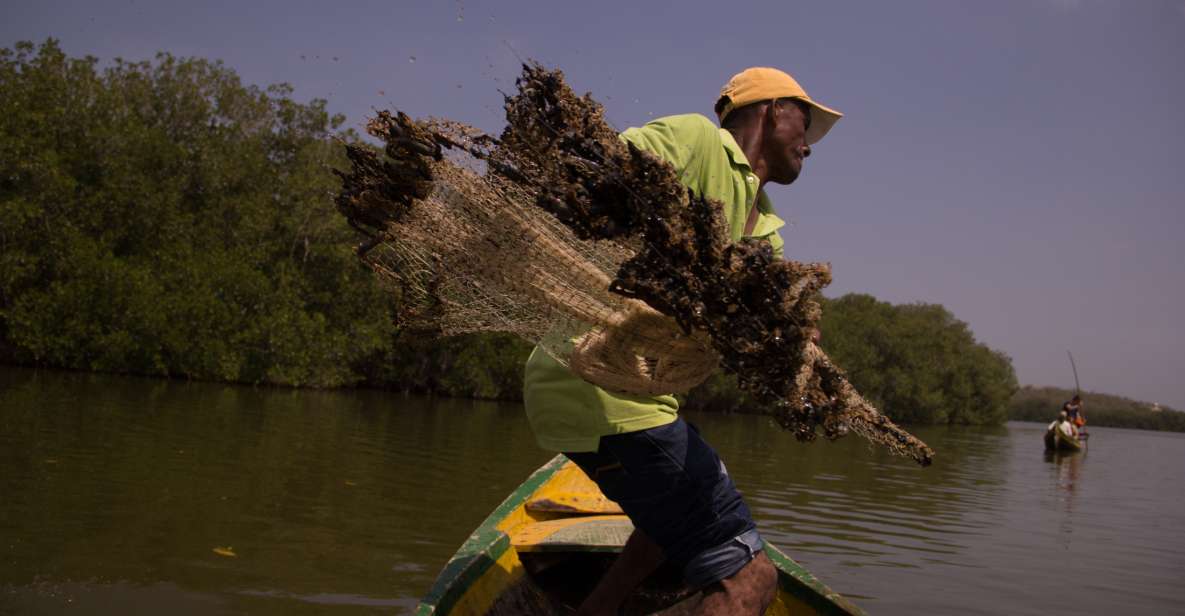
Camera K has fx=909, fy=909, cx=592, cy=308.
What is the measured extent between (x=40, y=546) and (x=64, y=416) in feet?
23.4

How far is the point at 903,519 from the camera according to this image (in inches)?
377

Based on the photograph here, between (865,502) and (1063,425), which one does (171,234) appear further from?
(1063,425)

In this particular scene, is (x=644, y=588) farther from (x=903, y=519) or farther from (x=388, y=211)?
(x=903, y=519)

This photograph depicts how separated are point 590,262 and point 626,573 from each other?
4.14 feet

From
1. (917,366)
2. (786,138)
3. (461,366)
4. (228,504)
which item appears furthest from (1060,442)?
(917,366)

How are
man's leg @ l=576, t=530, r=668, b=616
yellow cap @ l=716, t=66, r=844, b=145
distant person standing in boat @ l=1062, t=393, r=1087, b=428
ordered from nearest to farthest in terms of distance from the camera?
yellow cap @ l=716, t=66, r=844, b=145, man's leg @ l=576, t=530, r=668, b=616, distant person standing in boat @ l=1062, t=393, r=1087, b=428

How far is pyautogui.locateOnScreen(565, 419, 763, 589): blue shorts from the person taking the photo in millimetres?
2525

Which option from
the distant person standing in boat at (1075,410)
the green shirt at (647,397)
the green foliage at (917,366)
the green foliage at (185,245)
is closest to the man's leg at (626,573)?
the green shirt at (647,397)

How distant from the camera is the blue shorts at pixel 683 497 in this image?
2.53 m

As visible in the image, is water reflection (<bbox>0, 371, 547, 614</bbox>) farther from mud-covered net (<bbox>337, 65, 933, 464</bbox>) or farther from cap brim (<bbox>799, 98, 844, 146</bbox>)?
cap brim (<bbox>799, 98, 844, 146</bbox>)

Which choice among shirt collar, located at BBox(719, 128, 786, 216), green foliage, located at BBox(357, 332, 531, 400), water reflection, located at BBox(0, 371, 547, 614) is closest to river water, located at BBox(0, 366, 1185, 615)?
water reflection, located at BBox(0, 371, 547, 614)

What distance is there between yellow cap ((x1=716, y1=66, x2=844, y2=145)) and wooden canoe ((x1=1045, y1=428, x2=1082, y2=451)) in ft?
83.6

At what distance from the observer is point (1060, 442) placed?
25125 millimetres

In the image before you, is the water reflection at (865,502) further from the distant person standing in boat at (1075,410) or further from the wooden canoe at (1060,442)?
the distant person standing in boat at (1075,410)
